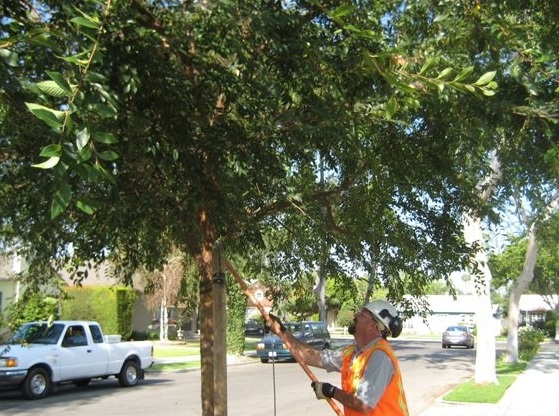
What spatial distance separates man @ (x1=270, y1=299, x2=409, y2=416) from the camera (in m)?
3.84

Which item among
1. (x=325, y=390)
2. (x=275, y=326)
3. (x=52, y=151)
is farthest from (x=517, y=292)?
(x=52, y=151)

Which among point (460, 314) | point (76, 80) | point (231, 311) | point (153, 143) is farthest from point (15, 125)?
point (460, 314)

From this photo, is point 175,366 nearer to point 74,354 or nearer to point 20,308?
point 74,354

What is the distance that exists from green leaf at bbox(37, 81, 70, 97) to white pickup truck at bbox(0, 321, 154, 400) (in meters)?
13.7

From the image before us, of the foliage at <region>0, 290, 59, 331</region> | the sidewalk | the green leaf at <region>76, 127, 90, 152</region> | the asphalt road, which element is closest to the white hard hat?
the foliage at <region>0, 290, 59, 331</region>

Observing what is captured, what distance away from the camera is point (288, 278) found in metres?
7.14

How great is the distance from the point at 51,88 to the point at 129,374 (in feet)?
59.2

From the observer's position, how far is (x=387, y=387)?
3.87 m

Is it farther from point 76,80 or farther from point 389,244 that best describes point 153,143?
point 389,244

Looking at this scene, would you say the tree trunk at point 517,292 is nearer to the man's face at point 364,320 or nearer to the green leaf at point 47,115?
the man's face at point 364,320

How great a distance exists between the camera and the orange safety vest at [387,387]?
3840mm

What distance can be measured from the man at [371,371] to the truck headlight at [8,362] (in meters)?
13.0

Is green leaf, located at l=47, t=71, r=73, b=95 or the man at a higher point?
green leaf, located at l=47, t=71, r=73, b=95

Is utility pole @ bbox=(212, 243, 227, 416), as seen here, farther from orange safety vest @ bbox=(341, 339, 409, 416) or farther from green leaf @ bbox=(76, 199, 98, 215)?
green leaf @ bbox=(76, 199, 98, 215)
